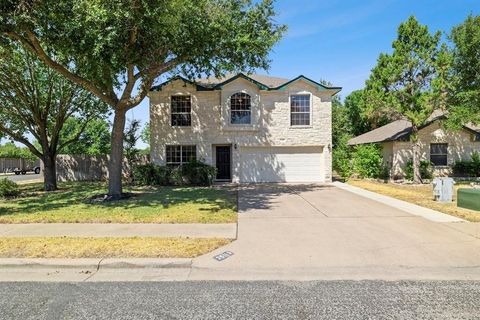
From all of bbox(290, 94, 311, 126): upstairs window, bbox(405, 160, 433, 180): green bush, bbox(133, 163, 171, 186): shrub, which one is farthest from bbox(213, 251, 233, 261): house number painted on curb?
bbox(405, 160, 433, 180): green bush

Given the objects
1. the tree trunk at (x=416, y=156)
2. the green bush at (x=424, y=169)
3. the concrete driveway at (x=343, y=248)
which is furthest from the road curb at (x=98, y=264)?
the green bush at (x=424, y=169)

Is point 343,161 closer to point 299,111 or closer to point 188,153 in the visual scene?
point 299,111

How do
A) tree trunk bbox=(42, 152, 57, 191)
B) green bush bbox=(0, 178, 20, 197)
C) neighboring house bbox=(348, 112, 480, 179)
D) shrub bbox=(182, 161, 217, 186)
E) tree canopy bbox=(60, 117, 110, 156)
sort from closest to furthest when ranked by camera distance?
1. green bush bbox=(0, 178, 20, 197)
2. tree trunk bbox=(42, 152, 57, 191)
3. shrub bbox=(182, 161, 217, 186)
4. neighboring house bbox=(348, 112, 480, 179)
5. tree canopy bbox=(60, 117, 110, 156)

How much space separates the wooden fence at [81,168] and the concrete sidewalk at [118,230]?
50.3ft

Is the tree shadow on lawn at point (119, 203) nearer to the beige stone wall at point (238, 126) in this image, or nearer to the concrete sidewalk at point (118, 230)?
the concrete sidewalk at point (118, 230)

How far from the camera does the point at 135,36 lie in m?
11.0

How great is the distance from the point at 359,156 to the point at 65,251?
19672 millimetres

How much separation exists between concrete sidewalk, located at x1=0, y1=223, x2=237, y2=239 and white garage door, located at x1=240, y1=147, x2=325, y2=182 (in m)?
12.0

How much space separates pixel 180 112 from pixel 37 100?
7.57 metres

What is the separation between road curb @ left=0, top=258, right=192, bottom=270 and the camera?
5.41 meters

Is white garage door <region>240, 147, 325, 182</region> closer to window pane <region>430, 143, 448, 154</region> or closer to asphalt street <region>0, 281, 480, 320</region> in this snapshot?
window pane <region>430, 143, 448, 154</region>

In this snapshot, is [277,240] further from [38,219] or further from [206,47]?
[206,47]

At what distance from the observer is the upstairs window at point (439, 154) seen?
21609 millimetres

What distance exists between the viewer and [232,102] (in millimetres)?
19750
